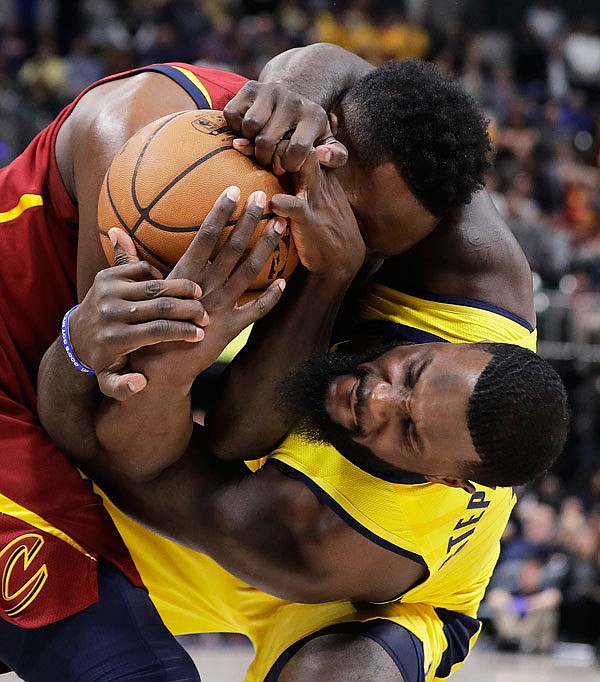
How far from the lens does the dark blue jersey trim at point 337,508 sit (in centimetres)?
295

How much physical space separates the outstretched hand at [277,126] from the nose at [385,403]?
1.86 ft

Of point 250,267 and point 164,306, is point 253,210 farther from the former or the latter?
point 164,306

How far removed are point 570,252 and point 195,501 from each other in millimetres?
8388

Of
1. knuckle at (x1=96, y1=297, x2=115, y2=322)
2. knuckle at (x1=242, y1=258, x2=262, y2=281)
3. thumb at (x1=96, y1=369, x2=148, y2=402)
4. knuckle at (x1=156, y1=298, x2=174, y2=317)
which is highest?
knuckle at (x1=242, y1=258, x2=262, y2=281)

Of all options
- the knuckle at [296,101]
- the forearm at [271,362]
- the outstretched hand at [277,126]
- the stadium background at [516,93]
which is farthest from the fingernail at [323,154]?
the stadium background at [516,93]

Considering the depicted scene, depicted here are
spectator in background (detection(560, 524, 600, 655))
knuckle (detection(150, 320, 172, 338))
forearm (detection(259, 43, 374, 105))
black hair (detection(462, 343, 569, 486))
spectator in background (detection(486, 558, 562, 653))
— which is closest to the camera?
knuckle (detection(150, 320, 172, 338))

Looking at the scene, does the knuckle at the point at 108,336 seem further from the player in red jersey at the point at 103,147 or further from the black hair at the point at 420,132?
the black hair at the point at 420,132

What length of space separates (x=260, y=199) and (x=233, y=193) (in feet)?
0.23

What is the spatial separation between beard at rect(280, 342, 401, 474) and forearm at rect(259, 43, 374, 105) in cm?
68

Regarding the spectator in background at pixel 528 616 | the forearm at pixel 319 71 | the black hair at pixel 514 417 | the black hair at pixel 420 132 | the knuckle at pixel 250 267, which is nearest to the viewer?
the knuckle at pixel 250 267

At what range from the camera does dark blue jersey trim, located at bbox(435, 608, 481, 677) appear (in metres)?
3.53

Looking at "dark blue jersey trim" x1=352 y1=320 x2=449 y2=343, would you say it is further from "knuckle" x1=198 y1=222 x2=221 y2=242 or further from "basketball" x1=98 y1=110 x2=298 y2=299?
"knuckle" x1=198 y1=222 x2=221 y2=242

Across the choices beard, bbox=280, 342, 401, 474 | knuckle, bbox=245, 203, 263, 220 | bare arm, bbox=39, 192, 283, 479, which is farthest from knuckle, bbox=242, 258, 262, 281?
beard, bbox=280, 342, 401, 474

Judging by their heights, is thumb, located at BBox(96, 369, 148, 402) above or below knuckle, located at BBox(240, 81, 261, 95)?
below
